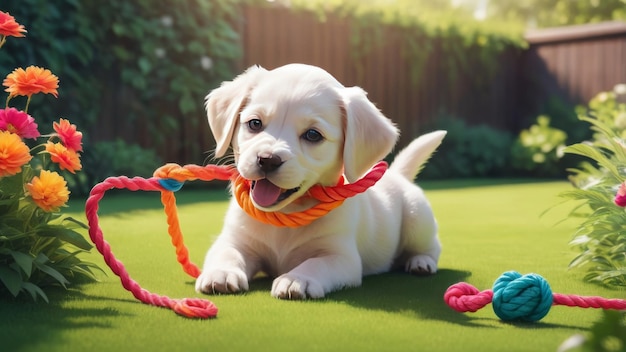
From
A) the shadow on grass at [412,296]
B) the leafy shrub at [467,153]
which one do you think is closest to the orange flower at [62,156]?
the shadow on grass at [412,296]

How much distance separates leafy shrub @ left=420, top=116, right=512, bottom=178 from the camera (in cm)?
1159

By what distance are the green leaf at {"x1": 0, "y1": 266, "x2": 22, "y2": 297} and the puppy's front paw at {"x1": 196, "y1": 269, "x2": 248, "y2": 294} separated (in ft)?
2.12

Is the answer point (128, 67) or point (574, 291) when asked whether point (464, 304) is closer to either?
point (574, 291)

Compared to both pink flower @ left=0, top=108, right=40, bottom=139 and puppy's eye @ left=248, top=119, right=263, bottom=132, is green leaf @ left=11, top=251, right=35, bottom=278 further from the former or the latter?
puppy's eye @ left=248, top=119, right=263, bottom=132

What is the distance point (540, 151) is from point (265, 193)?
9.92 meters

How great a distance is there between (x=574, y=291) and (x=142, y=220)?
3.36m

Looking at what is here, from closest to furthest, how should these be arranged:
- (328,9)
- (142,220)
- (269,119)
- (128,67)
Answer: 1. (269,119)
2. (142,220)
3. (128,67)
4. (328,9)

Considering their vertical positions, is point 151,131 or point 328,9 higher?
point 328,9

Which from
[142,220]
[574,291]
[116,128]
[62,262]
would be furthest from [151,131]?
[574,291]

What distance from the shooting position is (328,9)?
36.1ft

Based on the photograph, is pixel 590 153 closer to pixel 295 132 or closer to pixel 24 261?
pixel 295 132

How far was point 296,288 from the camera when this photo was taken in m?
2.69

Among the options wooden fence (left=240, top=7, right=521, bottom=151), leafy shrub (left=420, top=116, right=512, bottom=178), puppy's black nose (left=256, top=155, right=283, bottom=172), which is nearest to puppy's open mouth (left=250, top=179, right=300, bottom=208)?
puppy's black nose (left=256, top=155, right=283, bottom=172)

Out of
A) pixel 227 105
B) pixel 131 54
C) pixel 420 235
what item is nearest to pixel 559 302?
pixel 420 235
